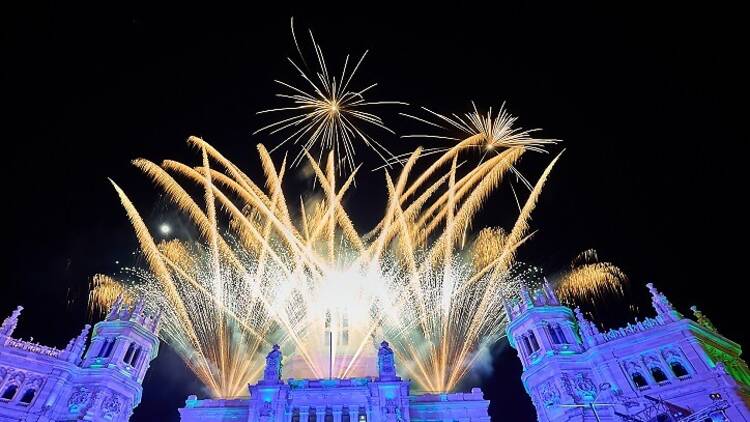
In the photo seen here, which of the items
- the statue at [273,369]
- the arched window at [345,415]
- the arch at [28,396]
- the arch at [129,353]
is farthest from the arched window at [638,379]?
the arch at [28,396]

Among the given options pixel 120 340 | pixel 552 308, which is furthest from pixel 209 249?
pixel 552 308

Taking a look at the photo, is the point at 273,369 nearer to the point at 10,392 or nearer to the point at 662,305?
the point at 10,392

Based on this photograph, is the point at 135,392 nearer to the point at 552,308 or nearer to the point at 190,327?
the point at 190,327

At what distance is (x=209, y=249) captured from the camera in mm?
42719

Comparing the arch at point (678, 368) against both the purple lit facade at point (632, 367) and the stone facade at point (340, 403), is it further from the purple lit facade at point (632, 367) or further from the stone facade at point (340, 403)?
the stone facade at point (340, 403)

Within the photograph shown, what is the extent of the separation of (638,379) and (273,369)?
112 ft

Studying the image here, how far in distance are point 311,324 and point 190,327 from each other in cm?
1230

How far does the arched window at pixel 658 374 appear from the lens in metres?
41.7

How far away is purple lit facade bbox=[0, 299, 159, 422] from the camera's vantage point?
42.7m

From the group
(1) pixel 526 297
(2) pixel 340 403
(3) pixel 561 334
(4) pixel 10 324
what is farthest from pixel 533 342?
(4) pixel 10 324

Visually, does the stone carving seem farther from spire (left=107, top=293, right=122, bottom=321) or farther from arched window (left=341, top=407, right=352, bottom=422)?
arched window (left=341, top=407, right=352, bottom=422)

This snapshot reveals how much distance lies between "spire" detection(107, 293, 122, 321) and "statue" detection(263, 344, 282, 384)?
20.7m

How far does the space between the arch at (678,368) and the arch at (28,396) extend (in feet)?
197

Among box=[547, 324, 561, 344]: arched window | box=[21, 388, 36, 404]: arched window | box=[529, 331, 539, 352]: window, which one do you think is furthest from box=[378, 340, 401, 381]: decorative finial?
box=[21, 388, 36, 404]: arched window
